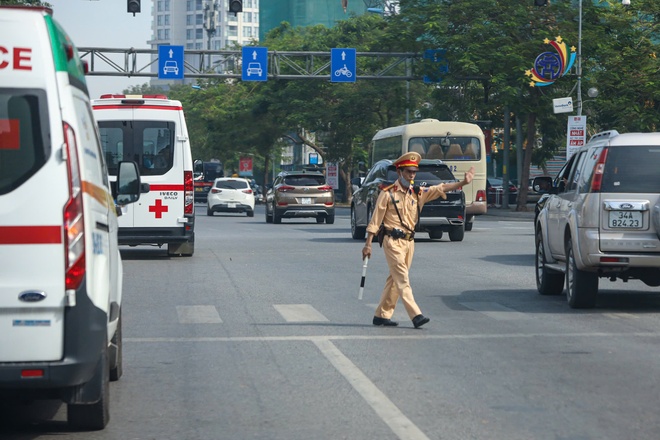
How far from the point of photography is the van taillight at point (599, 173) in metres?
13.6

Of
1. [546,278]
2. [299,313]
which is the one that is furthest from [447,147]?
[299,313]

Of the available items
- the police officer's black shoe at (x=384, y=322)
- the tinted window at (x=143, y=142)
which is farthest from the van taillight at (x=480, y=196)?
the police officer's black shoe at (x=384, y=322)

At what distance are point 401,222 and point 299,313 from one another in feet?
6.80

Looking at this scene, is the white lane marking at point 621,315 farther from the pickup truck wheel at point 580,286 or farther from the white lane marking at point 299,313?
the white lane marking at point 299,313


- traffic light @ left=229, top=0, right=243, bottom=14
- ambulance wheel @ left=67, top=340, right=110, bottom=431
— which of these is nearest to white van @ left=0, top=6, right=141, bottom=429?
ambulance wheel @ left=67, top=340, right=110, bottom=431

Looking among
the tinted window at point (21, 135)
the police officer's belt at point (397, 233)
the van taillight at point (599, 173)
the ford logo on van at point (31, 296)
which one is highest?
the tinted window at point (21, 135)

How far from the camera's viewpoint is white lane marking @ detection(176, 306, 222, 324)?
42.7 feet

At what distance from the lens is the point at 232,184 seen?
54781 mm

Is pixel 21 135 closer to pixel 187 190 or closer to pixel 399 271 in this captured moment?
pixel 399 271

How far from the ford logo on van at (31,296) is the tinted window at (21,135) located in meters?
0.50

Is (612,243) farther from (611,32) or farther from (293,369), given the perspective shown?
Result: (611,32)

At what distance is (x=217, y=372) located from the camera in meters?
9.54

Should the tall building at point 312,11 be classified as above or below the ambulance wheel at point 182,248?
above

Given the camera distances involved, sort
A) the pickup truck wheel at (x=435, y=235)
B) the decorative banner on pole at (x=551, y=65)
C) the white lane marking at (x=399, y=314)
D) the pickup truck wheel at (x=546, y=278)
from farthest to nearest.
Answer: the decorative banner on pole at (x=551, y=65) < the pickup truck wheel at (x=435, y=235) < the pickup truck wheel at (x=546, y=278) < the white lane marking at (x=399, y=314)
